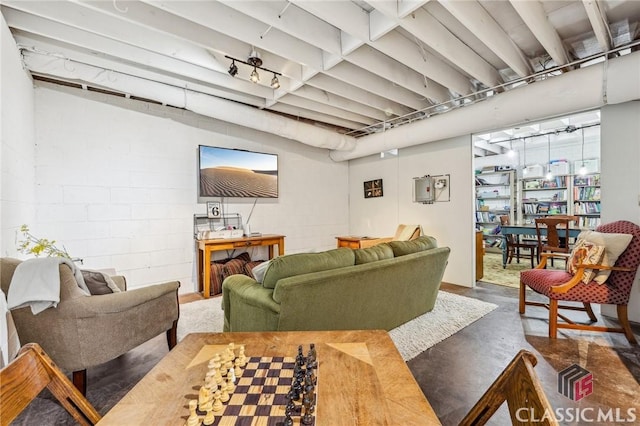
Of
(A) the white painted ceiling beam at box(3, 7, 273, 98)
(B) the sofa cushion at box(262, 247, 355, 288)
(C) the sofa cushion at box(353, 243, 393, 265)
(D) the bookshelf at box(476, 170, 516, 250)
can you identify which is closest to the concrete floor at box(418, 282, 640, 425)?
(C) the sofa cushion at box(353, 243, 393, 265)

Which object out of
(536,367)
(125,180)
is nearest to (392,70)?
(536,367)

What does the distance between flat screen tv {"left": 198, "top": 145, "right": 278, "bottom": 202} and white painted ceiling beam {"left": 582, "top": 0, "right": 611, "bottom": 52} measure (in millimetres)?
3958

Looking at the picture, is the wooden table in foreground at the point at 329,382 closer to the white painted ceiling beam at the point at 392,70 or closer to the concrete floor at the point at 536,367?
the concrete floor at the point at 536,367

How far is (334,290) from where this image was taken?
2119 millimetres

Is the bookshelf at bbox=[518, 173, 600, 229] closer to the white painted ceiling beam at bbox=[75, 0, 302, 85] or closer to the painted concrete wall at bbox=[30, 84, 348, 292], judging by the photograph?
the painted concrete wall at bbox=[30, 84, 348, 292]

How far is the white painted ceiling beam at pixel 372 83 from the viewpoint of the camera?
3.21 meters

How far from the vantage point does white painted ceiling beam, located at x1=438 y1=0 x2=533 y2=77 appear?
2.18 meters

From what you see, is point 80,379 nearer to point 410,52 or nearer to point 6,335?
point 6,335

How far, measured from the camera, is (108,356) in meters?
1.85

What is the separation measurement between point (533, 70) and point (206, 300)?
4.80 m

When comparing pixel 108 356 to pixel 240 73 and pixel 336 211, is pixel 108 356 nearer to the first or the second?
pixel 240 73

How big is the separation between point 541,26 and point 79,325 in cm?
403

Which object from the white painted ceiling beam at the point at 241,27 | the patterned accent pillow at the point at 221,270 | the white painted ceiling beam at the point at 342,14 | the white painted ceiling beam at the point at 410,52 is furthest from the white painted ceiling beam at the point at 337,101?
the patterned accent pillow at the point at 221,270

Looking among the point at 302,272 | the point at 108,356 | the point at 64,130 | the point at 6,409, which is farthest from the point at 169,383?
the point at 64,130
